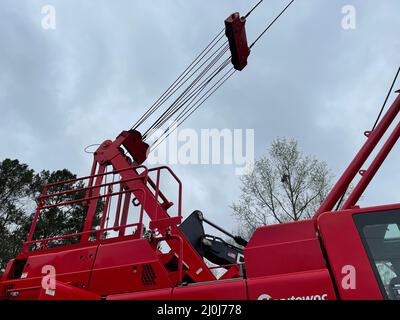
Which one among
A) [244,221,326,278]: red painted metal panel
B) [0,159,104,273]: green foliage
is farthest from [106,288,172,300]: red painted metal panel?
[0,159,104,273]: green foliage

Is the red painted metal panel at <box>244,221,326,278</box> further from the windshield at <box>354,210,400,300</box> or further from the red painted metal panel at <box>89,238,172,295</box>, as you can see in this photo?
the red painted metal panel at <box>89,238,172,295</box>

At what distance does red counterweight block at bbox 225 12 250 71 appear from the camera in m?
7.18

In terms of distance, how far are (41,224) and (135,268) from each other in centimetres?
2654

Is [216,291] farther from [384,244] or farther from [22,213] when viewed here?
[22,213]

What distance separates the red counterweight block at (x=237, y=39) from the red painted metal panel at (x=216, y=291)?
503cm

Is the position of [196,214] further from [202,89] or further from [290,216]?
[290,216]

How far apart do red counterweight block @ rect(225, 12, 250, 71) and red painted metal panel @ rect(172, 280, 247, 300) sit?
503 centimetres

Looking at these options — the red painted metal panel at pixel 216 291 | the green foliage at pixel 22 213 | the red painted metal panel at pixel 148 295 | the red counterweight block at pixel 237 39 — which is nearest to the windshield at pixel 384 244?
the red painted metal panel at pixel 216 291

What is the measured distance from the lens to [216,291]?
11.8 feet

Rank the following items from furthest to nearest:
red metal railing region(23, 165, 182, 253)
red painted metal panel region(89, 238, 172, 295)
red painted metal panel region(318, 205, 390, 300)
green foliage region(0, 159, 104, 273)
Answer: green foliage region(0, 159, 104, 273), red metal railing region(23, 165, 182, 253), red painted metal panel region(89, 238, 172, 295), red painted metal panel region(318, 205, 390, 300)

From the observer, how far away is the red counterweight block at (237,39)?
7.18 metres

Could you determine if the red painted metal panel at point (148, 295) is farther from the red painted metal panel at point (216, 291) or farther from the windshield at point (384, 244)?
the windshield at point (384, 244)
